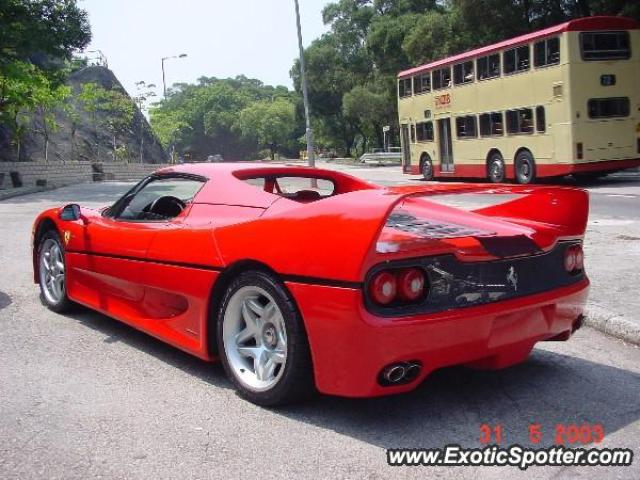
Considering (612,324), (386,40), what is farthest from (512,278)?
(386,40)

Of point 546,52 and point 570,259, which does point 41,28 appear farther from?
point 570,259

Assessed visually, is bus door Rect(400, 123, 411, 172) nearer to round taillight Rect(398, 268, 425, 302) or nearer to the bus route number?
the bus route number

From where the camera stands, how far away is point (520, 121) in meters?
18.6

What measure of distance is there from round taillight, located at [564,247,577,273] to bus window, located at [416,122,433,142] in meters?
19.6

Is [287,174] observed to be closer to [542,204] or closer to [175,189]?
[175,189]

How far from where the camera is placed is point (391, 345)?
2.93 meters

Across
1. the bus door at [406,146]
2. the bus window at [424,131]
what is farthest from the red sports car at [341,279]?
the bus door at [406,146]

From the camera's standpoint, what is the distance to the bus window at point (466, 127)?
808 inches

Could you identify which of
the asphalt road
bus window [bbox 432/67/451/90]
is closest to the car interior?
the asphalt road

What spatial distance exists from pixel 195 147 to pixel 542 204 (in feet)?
414

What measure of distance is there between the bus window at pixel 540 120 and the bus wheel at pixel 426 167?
18.6 feet

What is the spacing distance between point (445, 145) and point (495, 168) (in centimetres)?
297

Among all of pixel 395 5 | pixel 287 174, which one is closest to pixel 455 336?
pixel 287 174

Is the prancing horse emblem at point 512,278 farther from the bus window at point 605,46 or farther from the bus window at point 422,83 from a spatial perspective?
the bus window at point 422,83
